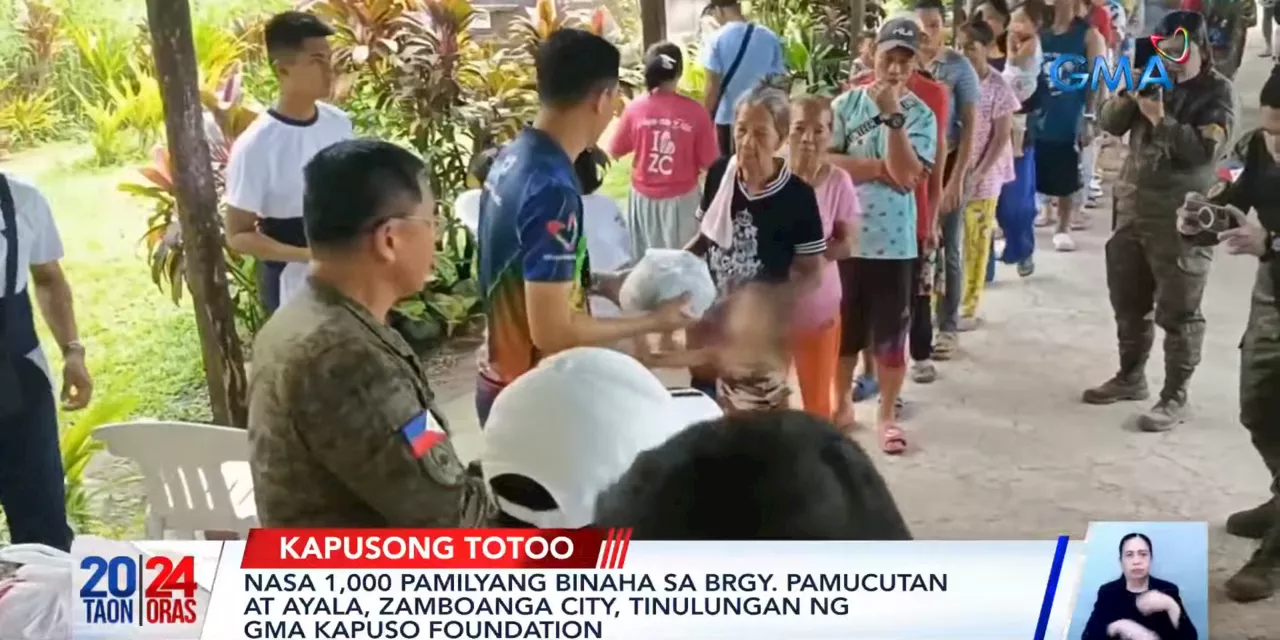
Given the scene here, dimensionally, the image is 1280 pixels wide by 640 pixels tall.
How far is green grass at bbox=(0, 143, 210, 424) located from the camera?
1979 mm

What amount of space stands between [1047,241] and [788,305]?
1.58 ft

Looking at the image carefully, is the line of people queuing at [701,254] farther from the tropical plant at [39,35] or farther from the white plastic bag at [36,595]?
the tropical plant at [39,35]

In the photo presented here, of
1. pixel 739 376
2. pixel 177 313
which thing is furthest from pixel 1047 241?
pixel 177 313

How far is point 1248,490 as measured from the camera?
201 centimetres

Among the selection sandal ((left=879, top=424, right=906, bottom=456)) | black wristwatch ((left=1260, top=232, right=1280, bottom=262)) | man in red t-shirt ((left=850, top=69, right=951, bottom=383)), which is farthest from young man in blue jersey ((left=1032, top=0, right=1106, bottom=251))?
sandal ((left=879, top=424, right=906, bottom=456))

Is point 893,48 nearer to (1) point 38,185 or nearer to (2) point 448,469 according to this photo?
(2) point 448,469

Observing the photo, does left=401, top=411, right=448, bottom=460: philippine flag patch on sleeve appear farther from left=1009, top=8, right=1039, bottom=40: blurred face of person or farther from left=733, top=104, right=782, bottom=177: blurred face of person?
left=1009, top=8, right=1039, bottom=40: blurred face of person

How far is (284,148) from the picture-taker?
1.93 m

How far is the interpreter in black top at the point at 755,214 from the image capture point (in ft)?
6.44

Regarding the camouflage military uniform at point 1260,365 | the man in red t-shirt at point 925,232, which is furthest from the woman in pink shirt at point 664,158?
the camouflage military uniform at point 1260,365

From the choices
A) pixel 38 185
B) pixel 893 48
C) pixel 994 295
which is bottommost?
pixel 994 295

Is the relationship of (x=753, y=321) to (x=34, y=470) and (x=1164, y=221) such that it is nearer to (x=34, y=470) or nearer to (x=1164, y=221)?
(x=1164, y=221)

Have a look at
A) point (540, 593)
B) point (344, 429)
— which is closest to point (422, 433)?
point (344, 429)

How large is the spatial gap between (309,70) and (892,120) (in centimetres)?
98
